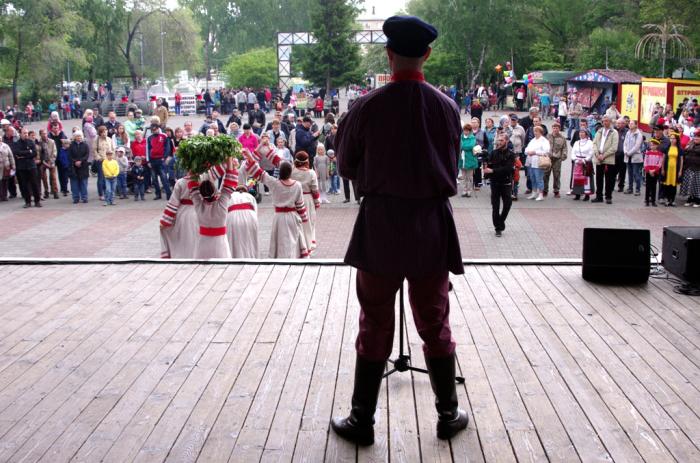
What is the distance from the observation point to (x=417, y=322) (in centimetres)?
384

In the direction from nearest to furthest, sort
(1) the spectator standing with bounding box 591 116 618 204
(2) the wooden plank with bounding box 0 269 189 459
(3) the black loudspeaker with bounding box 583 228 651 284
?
(2) the wooden plank with bounding box 0 269 189 459
(3) the black loudspeaker with bounding box 583 228 651 284
(1) the spectator standing with bounding box 591 116 618 204

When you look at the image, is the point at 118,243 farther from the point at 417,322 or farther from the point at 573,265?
the point at 417,322

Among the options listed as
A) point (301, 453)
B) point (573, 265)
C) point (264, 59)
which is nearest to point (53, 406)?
point (301, 453)

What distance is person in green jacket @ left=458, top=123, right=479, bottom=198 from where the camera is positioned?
17781mm

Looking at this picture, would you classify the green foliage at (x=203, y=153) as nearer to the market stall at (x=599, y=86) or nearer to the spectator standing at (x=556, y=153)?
the spectator standing at (x=556, y=153)

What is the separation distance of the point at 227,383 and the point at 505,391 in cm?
144

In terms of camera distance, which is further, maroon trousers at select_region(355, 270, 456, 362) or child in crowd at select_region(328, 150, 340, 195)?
child in crowd at select_region(328, 150, 340, 195)

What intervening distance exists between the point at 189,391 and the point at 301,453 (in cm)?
94

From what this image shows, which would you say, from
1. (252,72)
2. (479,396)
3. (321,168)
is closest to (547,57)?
(252,72)

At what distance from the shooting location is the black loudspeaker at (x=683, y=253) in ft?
20.5

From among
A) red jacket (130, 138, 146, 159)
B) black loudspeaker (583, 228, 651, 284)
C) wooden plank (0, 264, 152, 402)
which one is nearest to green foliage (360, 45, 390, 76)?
red jacket (130, 138, 146, 159)

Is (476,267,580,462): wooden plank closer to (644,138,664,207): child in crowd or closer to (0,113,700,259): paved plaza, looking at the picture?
(0,113,700,259): paved plaza

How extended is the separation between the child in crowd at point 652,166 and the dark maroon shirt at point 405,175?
44.2ft

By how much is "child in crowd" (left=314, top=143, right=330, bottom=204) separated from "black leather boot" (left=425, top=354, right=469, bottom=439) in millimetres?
14401
